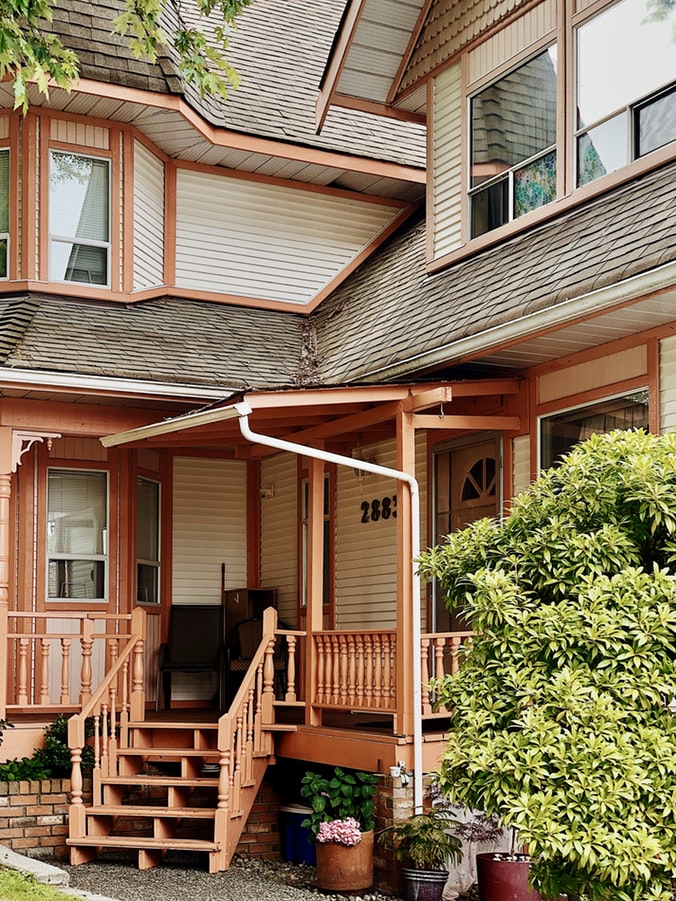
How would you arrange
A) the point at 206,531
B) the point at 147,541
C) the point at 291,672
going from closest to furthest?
1. the point at 291,672
2. the point at 147,541
3. the point at 206,531

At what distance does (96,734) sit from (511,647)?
5.48 metres

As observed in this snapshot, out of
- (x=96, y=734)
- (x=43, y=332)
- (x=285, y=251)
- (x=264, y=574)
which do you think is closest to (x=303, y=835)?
(x=96, y=734)

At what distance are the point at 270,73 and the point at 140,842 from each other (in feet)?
29.2

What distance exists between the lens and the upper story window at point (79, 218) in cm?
1277


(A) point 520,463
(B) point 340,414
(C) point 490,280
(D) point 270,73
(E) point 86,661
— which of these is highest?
(D) point 270,73

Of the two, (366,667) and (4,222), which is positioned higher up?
(4,222)

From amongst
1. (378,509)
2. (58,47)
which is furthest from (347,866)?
(58,47)

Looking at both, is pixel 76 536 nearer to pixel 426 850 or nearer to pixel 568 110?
pixel 426 850

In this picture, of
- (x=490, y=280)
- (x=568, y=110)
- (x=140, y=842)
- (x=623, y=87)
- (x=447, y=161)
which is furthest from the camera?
(x=447, y=161)

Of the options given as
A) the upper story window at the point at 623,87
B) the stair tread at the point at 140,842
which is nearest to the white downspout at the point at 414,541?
the stair tread at the point at 140,842

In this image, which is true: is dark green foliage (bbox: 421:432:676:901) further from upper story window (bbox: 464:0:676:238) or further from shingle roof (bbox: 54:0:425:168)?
shingle roof (bbox: 54:0:425:168)

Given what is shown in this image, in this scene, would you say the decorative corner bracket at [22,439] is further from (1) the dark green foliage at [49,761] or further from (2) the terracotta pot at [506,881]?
(2) the terracotta pot at [506,881]

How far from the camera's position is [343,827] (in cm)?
944

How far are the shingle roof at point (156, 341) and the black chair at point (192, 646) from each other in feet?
9.43
